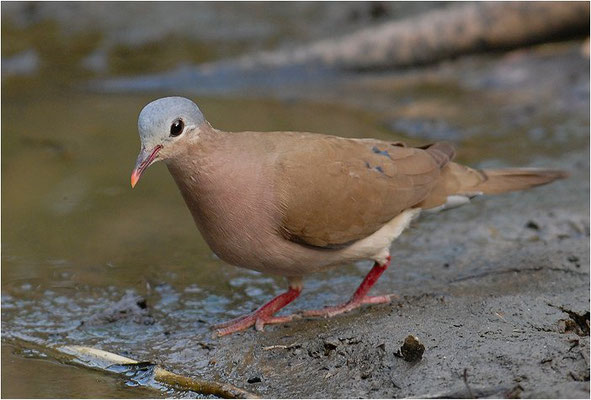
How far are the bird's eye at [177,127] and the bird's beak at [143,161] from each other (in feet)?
0.28

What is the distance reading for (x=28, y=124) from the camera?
746 cm

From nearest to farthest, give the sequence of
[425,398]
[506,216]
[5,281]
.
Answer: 1. [425,398]
2. [5,281]
3. [506,216]

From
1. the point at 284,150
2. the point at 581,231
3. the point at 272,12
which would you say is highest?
the point at 272,12

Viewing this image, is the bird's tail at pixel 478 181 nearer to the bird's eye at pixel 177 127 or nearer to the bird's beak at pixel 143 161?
the bird's eye at pixel 177 127

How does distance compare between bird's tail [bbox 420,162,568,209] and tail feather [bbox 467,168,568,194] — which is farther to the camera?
tail feather [bbox 467,168,568,194]

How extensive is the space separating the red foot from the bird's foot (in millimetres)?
108

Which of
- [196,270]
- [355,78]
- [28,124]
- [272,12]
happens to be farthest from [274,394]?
[272,12]

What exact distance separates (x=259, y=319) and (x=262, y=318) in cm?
2

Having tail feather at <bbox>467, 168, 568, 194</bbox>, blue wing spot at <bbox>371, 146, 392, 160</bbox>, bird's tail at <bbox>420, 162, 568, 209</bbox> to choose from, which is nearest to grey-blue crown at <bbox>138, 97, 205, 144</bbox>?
blue wing spot at <bbox>371, 146, 392, 160</bbox>

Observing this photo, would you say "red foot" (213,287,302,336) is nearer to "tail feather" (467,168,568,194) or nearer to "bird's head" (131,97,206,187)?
"bird's head" (131,97,206,187)

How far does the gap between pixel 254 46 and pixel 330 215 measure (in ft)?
18.9

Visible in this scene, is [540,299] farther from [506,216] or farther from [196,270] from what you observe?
[196,270]

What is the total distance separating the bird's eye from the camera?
366 centimetres

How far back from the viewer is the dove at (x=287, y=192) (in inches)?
148
